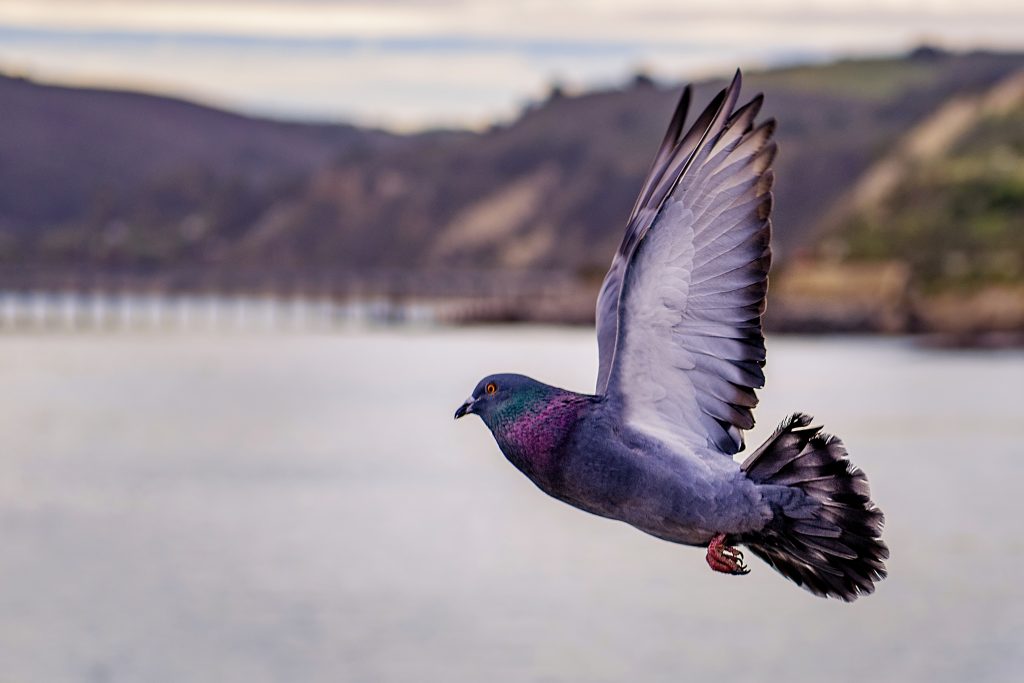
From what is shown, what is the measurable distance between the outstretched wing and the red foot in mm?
318

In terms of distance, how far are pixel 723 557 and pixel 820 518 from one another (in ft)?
1.27

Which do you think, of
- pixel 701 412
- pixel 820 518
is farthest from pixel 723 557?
pixel 701 412

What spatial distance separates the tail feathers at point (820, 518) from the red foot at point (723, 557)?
0.18 m

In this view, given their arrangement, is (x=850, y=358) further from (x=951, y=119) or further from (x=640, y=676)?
(x=640, y=676)

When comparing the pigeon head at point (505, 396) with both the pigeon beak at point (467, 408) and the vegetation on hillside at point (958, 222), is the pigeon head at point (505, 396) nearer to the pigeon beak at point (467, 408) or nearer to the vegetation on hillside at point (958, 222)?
the pigeon beak at point (467, 408)

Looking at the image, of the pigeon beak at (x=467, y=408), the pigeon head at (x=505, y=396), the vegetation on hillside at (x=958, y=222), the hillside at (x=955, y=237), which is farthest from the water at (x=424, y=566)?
the pigeon head at (x=505, y=396)

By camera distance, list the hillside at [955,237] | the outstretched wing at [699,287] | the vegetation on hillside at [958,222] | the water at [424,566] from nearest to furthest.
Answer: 1. the outstretched wing at [699,287]
2. the water at [424,566]
3. the hillside at [955,237]
4. the vegetation on hillside at [958,222]

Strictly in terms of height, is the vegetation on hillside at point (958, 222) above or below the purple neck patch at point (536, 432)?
below

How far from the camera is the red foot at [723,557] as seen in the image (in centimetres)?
595

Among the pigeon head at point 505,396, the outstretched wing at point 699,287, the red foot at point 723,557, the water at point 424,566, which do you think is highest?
the outstretched wing at point 699,287

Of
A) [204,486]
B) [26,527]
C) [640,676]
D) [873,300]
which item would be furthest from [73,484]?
[873,300]

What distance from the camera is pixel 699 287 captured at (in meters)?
6.32

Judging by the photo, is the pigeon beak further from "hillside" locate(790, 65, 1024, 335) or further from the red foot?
"hillside" locate(790, 65, 1024, 335)

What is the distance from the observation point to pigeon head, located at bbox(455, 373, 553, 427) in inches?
239
